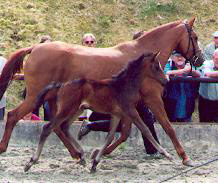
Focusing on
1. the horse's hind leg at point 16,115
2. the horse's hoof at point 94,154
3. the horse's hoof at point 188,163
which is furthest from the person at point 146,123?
the horse's hind leg at point 16,115

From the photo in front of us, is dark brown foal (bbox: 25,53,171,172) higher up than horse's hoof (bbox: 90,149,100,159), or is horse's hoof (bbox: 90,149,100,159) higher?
dark brown foal (bbox: 25,53,171,172)

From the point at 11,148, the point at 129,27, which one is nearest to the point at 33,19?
the point at 129,27

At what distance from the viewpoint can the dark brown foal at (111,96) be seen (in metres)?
10.0

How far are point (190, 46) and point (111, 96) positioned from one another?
184cm

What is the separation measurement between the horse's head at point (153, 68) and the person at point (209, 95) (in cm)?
182

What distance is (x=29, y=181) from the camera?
922cm

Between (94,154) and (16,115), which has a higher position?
(16,115)

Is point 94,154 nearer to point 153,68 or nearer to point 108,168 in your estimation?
point 108,168

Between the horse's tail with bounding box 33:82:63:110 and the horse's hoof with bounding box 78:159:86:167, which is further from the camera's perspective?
the horse's hoof with bounding box 78:159:86:167

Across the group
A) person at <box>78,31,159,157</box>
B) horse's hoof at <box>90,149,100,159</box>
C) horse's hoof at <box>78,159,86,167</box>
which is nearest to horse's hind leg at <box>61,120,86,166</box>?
horse's hoof at <box>78,159,86,167</box>

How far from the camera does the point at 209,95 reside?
40.0 ft

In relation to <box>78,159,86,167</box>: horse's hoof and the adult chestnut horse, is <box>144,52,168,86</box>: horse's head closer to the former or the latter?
the adult chestnut horse

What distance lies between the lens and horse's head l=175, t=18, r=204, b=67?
11.3 meters

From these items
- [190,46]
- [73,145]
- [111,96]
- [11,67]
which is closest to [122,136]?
[73,145]
